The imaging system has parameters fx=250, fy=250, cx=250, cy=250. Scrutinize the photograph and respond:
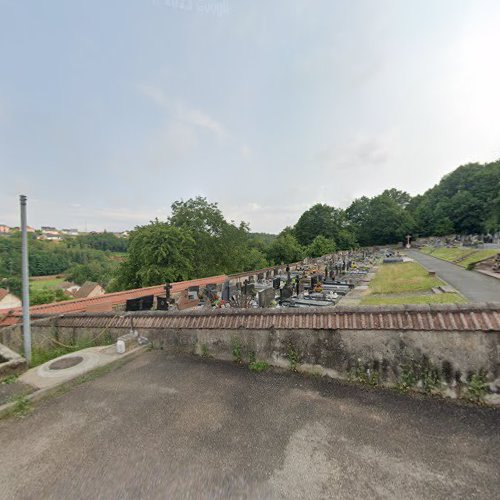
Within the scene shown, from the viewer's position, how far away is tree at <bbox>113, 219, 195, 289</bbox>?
72.2 ft

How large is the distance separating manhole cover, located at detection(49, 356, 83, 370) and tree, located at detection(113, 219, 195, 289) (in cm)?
1646

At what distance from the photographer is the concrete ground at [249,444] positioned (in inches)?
97.9

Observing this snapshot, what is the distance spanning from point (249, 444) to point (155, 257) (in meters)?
21.7

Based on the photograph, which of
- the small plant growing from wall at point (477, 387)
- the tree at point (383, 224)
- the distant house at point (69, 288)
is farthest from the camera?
the tree at point (383, 224)

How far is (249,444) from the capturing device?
3008 millimetres

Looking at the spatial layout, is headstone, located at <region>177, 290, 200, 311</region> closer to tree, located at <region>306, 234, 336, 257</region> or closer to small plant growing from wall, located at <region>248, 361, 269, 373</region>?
small plant growing from wall, located at <region>248, 361, 269, 373</region>

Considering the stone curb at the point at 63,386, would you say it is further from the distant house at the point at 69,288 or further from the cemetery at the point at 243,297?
the distant house at the point at 69,288

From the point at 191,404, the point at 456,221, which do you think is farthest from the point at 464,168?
the point at 191,404

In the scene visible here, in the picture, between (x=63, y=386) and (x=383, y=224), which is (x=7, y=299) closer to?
(x=63, y=386)

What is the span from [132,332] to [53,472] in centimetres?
358

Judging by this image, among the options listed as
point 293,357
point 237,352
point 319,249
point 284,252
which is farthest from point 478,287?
point 319,249

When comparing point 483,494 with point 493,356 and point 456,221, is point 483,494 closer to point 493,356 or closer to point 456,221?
point 493,356

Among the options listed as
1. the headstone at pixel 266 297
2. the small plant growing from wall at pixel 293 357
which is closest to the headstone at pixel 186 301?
the headstone at pixel 266 297

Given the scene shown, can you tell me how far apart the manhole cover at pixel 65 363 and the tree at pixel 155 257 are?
54.0ft
